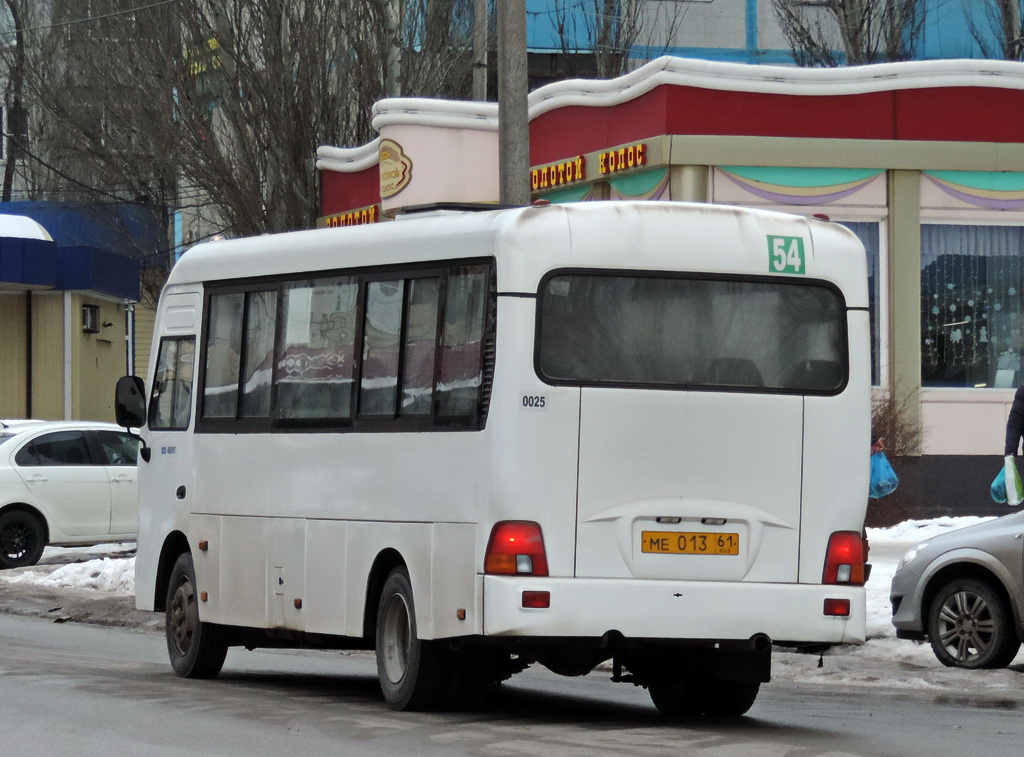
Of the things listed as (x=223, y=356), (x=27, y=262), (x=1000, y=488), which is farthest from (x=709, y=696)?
(x=27, y=262)

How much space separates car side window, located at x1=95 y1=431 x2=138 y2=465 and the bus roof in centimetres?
1350

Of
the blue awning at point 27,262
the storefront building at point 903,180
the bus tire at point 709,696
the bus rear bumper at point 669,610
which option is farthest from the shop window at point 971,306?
the blue awning at point 27,262

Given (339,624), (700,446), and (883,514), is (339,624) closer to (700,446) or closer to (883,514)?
(700,446)

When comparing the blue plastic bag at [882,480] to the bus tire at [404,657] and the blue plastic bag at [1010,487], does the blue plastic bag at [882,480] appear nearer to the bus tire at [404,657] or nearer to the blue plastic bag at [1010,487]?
the blue plastic bag at [1010,487]

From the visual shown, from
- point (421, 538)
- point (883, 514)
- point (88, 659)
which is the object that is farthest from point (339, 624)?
point (883, 514)

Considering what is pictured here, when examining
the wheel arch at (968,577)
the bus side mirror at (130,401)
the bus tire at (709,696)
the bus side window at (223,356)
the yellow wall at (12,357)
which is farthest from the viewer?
the yellow wall at (12,357)

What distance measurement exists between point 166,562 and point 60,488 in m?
10.3

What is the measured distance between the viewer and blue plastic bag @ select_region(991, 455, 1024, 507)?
17.5 meters

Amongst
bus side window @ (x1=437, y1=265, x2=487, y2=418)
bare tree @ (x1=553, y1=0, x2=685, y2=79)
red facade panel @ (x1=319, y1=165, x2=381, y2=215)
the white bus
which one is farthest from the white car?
bare tree @ (x1=553, y1=0, x2=685, y2=79)

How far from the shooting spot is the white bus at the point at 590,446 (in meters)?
10.0

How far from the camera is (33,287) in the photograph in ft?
131

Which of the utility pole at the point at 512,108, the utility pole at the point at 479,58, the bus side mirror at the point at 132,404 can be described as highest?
the utility pole at the point at 479,58

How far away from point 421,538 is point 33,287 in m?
30.9

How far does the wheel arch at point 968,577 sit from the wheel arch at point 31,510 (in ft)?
40.6
